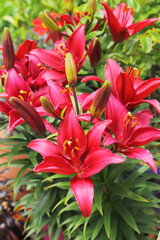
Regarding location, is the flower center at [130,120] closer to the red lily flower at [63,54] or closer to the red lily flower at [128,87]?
the red lily flower at [128,87]

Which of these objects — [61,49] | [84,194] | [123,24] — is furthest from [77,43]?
[84,194]

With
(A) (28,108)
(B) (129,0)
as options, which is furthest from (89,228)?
(B) (129,0)

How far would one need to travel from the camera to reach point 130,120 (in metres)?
0.55

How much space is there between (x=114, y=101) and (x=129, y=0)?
0.41 m

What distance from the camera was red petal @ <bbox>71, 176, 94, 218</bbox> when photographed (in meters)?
0.42

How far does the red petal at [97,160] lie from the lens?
439 mm

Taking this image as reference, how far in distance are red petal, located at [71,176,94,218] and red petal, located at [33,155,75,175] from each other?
1.1 inches

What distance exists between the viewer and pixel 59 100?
54cm

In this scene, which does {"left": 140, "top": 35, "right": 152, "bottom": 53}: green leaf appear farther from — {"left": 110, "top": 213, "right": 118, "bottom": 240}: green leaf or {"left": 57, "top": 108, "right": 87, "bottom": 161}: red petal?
{"left": 110, "top": 213, "right": 118, "bottom": 240}: green leaf

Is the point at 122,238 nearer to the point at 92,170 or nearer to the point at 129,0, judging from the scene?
the point at 92,170

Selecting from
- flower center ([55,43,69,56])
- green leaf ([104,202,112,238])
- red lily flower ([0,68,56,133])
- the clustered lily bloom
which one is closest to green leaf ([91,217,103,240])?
green leaf ([104,202,112,238])

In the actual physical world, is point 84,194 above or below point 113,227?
above

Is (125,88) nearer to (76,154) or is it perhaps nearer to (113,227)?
(76,154)

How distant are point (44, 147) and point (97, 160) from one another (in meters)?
0.10
